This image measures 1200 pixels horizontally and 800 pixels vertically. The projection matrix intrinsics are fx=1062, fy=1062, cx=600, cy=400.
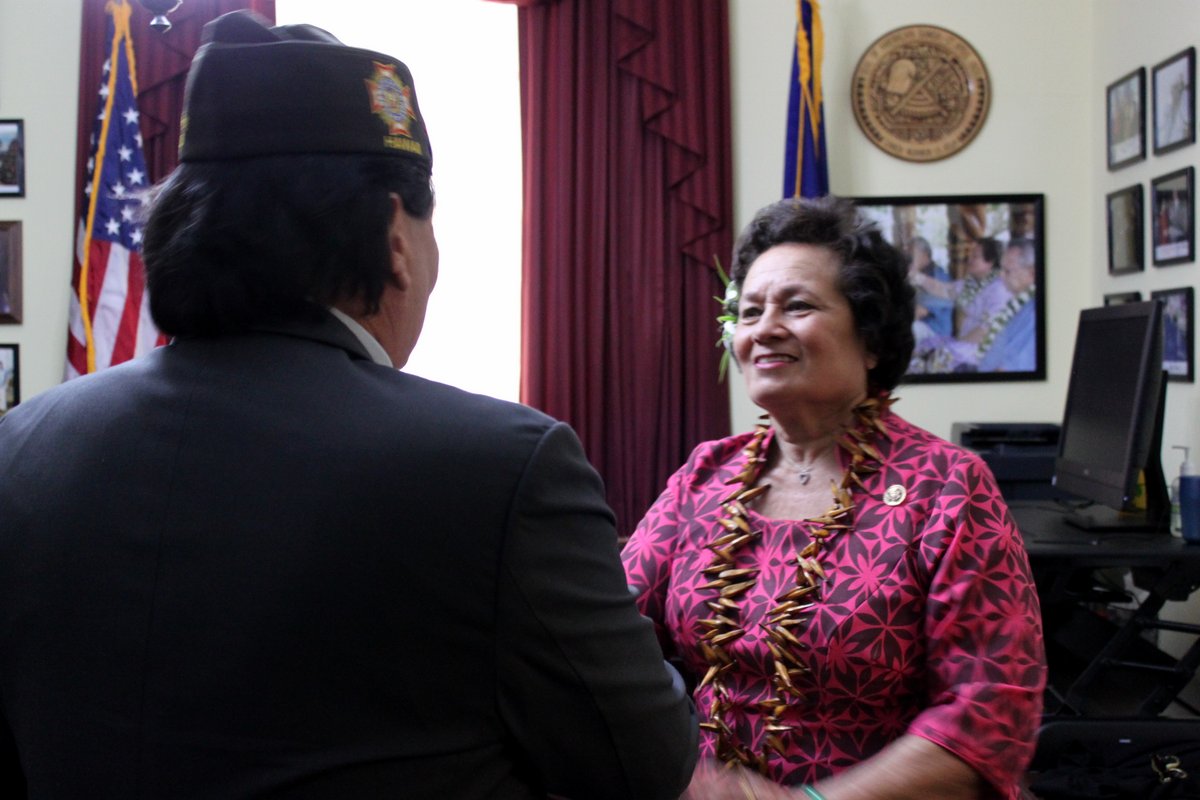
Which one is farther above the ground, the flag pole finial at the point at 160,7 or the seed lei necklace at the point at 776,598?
the flag pole finial at the point at 160,7

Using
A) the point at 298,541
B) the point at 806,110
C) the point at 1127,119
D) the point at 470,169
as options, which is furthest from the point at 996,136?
the point at 298,541

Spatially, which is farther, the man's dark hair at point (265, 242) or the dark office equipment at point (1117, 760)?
the dark office equipment at point (1117, 760)

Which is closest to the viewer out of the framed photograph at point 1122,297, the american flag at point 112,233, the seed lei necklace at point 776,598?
the seed lei necklace at point 776,598

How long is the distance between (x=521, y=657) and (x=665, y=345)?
3.45 metres

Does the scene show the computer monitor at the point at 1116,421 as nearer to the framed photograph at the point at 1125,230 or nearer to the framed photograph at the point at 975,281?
the framed photograph at the point at 1125,230

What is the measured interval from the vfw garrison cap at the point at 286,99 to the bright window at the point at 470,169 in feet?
10.9

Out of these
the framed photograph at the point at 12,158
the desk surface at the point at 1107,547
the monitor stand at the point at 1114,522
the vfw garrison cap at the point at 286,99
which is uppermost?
the framed photograph at the point at 12,158

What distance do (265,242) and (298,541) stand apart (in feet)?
0.84

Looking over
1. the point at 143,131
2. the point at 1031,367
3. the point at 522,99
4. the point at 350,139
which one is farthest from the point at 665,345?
the point at 350,139

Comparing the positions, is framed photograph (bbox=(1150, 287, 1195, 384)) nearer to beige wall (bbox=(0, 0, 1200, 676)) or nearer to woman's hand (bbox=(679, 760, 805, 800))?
beige wall (bbox=(0, 0, 1200, 676))

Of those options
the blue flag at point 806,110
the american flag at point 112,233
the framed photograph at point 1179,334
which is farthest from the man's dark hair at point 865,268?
the american flag at point 112,233

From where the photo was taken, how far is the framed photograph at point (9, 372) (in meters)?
4.07

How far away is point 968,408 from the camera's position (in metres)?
4.32

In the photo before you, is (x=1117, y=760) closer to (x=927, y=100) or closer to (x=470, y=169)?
(x=927, y=100)
